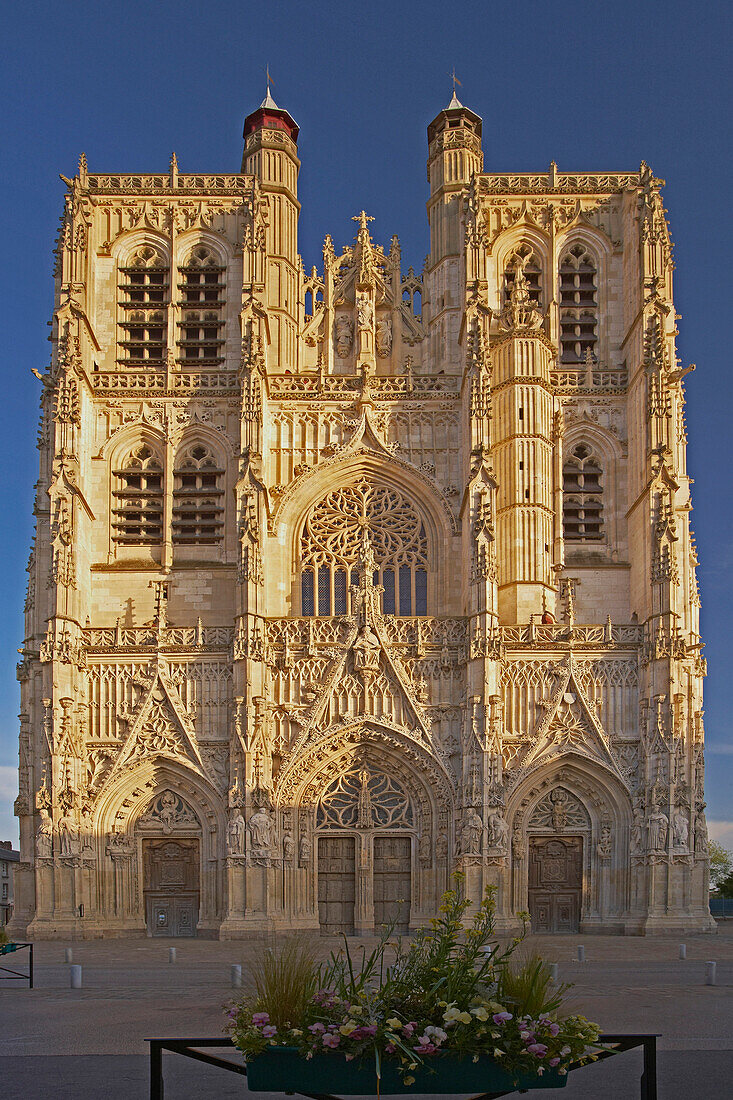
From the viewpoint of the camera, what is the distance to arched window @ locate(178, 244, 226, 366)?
37500 millimetres

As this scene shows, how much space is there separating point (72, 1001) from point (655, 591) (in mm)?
19932

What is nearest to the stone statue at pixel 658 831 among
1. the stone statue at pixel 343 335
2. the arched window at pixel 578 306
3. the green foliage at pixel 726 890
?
the arched window at pixel 578 306

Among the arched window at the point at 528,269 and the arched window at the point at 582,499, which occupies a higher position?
the arched window at the point at 528,269

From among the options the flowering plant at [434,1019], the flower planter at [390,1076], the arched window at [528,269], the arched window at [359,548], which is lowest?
the flower planter at [390,1076]

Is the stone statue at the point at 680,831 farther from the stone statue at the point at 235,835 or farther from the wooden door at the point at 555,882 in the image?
the stone statue at the point at 235,835

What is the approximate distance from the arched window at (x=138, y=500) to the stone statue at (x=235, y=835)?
8.85 m

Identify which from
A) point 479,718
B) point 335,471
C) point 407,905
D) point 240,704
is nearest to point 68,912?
point 240,704

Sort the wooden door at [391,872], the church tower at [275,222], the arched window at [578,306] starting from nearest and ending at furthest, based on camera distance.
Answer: the wooden door at [391,872], the church tower at [275,222], the arched window at [578,306]

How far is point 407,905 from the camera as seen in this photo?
104 feet

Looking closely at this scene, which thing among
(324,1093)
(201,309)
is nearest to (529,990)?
(324,1093)

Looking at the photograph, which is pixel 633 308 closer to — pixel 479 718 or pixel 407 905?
pixel 479 718

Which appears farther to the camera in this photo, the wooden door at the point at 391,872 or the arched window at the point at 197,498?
the arched window at the point at 197,498

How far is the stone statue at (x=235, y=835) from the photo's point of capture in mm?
30297

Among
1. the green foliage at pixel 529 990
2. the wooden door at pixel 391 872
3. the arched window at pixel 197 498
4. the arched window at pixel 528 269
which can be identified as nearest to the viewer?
the green foliage at pixel 529 990
